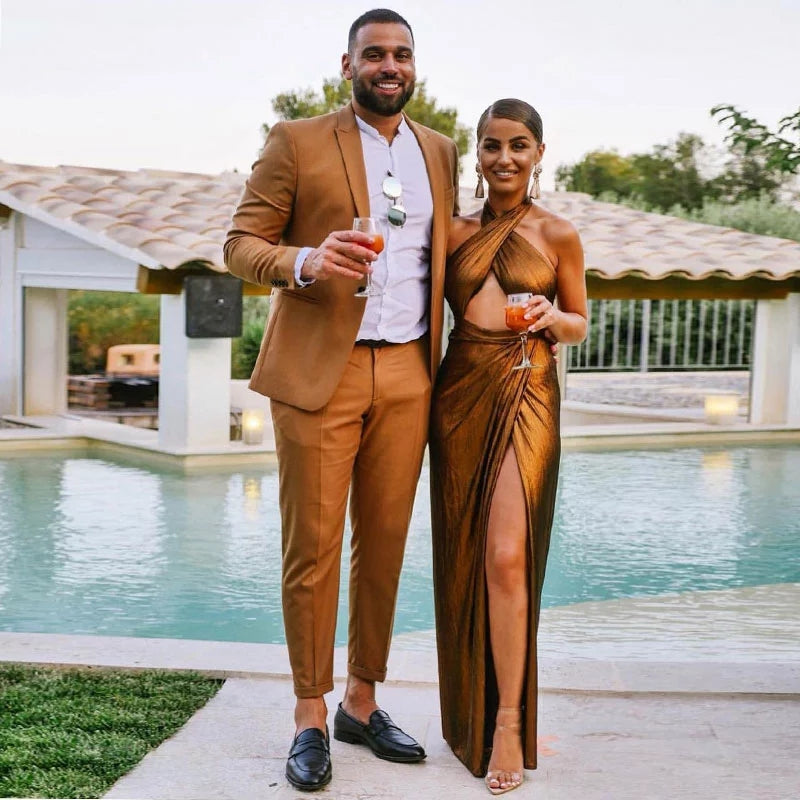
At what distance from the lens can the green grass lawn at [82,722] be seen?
3.51m

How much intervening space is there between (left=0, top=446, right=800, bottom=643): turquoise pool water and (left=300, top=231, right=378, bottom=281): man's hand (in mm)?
3318

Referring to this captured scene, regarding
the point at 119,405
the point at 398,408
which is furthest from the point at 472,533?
the point at 119,405

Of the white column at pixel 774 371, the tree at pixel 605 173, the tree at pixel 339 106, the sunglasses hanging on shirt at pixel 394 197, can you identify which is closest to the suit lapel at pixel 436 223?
the sunglasses hanging on shirt at pixel 394 197

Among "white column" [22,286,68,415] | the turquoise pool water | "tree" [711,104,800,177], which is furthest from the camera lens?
"white column" [22,286,68,415]

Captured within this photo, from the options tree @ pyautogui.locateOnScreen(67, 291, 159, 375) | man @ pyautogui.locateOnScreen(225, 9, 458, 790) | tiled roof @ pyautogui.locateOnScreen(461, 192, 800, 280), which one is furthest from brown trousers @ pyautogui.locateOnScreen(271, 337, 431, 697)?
tree @ pyautogui.locateOnScreen(67, 291, 159, 375)

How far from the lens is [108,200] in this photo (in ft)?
46.4

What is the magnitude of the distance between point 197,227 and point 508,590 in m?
10.2

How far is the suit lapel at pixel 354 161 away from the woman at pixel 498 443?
0.33m

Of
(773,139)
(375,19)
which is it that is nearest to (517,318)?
(375,19)

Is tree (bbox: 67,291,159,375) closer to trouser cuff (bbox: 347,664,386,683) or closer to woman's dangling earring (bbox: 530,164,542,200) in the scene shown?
trouser cuff (bbox: 347,664,386,683)

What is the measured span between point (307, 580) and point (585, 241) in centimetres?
1229

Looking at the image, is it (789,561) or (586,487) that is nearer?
(789,561)

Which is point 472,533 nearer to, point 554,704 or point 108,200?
point 554,704

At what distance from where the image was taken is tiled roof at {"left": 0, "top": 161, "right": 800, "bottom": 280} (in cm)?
1241
